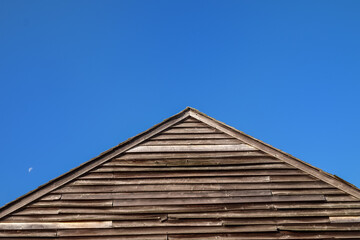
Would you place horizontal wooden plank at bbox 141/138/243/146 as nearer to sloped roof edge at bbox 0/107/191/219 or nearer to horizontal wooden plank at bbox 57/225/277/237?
sloped roof edge at bbox 0/107/191/219

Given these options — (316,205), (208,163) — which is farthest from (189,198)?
(316,205)

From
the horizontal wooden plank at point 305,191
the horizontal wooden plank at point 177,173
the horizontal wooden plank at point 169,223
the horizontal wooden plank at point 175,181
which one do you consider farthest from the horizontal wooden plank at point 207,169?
the horizontal wooden plank at point 169,223

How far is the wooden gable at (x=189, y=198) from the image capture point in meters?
7.62

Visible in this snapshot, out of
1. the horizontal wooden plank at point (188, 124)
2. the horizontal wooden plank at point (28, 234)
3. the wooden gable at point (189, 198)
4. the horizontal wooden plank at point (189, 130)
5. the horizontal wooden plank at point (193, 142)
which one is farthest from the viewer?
the horizontal wooden plank at point (188, 124)

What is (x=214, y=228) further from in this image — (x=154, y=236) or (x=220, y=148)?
(x=220, y=148)

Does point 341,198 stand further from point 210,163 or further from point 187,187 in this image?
point 187,187

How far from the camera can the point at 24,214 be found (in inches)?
305

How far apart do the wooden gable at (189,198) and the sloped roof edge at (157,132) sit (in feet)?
0.07

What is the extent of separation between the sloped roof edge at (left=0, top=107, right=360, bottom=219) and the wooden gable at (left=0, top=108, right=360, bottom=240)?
0.02m

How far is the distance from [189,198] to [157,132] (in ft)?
5.86

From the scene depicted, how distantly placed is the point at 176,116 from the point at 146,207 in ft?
7.78

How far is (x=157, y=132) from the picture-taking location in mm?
8984

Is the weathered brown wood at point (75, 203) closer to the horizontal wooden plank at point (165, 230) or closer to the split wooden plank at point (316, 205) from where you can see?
the horizontal wooden plank at point (165, 230)

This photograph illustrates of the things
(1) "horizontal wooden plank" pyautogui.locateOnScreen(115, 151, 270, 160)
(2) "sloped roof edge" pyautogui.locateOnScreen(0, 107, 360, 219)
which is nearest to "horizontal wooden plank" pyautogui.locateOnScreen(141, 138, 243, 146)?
(2) "sloped roof edge" pyautogui.locateOnScreen(0, 107, 360, 219)
